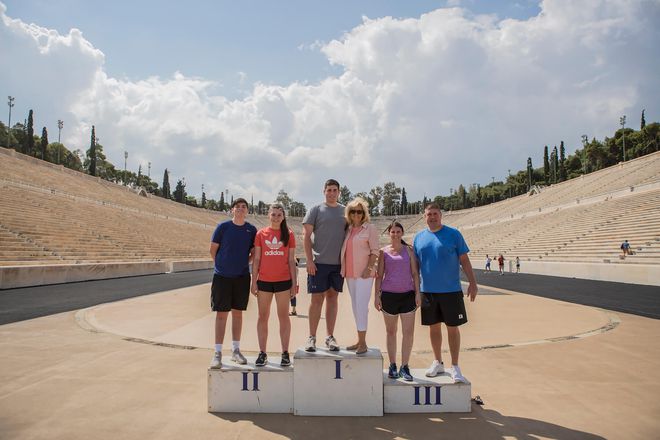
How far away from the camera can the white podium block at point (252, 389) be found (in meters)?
3.74

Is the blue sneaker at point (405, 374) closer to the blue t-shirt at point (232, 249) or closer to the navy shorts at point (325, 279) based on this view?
the navy shorts at point (325, 279)

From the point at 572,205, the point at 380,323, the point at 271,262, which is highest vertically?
the point at 572,205

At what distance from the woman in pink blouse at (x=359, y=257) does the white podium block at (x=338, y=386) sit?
42 centimetres

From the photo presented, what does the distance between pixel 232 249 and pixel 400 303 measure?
2.02m

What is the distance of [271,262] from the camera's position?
427cm

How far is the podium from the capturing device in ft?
12.1

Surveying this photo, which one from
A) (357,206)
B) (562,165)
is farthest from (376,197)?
(357,206)

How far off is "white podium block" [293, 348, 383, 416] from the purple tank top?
797 millimetres

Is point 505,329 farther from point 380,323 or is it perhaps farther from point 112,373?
point 112,373

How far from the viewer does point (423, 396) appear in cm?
377

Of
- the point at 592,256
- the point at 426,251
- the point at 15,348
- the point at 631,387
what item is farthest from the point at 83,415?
the point at 592,256

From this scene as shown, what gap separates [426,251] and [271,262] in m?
1.76

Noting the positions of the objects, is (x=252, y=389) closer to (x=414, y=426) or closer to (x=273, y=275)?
(x=273, y=275)

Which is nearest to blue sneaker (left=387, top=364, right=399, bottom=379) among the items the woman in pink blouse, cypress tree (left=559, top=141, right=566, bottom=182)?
the woman in pink blouse
